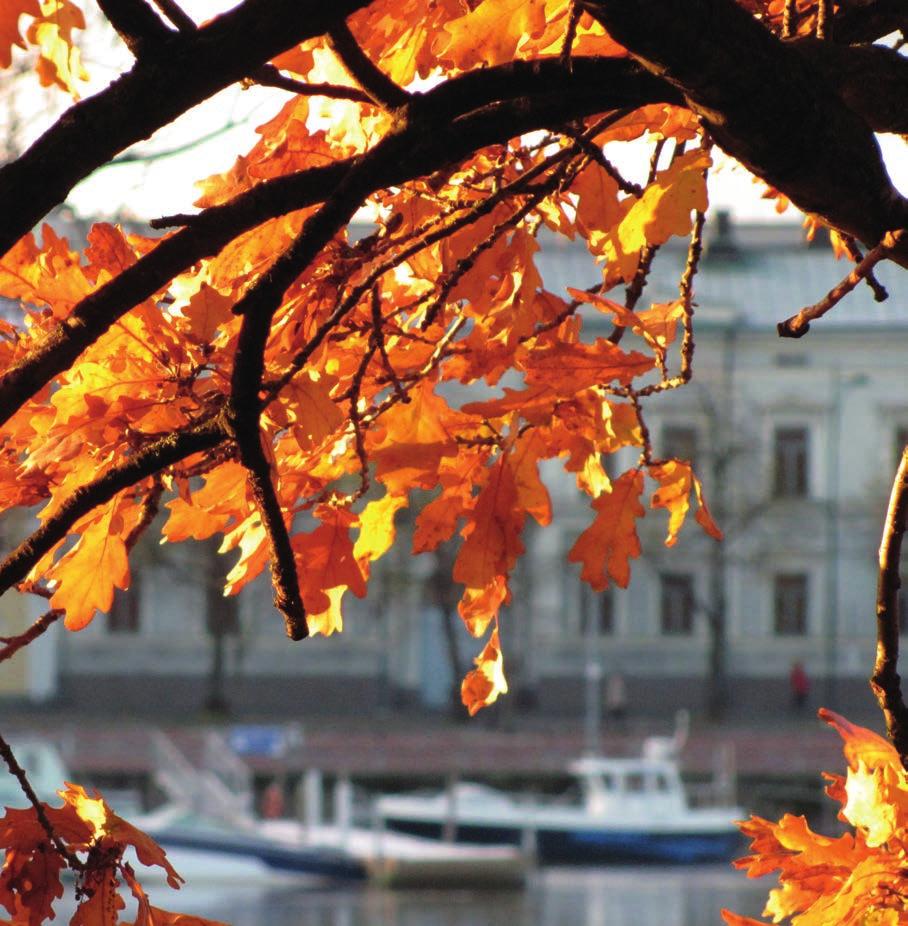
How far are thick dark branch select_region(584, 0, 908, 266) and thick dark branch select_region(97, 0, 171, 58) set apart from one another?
25 centimetres

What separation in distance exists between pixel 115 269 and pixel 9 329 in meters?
0.16

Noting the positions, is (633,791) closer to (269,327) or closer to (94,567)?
(94,567)

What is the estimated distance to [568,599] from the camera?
32.3m

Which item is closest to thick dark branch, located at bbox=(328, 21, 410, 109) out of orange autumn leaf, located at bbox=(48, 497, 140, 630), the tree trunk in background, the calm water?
orange autumn leaf, located at bbox=(48, 497, 140, 630)

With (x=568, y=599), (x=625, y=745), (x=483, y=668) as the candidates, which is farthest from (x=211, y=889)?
(x=483, y=668)

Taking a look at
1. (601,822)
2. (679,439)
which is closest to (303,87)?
(601,822)

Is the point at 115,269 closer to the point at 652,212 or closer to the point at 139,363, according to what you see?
the point at 139,363

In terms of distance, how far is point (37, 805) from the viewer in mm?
1330

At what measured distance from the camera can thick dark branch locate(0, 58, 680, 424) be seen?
1.11 m

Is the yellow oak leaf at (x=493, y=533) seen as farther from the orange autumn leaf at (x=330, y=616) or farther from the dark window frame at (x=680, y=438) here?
the dark window frame at (x=680, y=438)

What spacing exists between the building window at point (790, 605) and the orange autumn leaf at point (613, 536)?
31.2 meters

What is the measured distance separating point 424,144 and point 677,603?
31.9 m

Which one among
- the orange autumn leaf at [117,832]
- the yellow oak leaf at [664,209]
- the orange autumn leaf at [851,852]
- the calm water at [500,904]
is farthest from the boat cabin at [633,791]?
the yellow oak leaf at [664,209]

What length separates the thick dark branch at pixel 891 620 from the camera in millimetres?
1530
